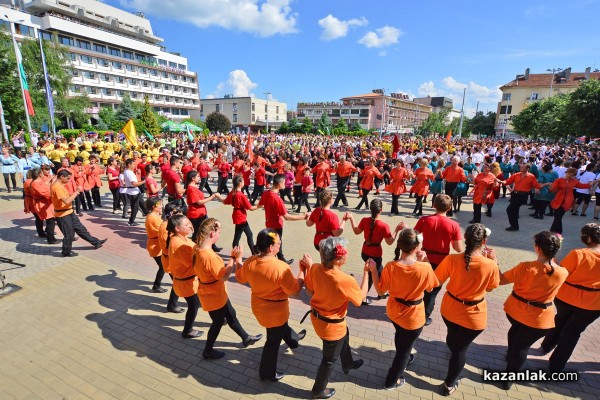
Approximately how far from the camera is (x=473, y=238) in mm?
3105

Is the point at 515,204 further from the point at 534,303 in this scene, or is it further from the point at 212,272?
the point at 212,272

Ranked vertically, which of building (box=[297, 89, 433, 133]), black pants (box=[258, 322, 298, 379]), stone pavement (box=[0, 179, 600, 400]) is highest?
building (box=[297, 89, 433, 133])

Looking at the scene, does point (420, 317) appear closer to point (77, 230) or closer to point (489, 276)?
point (489, 276)

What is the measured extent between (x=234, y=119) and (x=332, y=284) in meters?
94.6

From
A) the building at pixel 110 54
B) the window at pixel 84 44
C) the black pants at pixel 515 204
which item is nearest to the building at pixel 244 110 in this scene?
the building at pixel 110 54

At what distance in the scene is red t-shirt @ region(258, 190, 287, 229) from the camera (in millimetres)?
6004

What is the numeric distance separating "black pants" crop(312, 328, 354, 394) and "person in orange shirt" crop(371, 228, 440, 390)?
0.57 m

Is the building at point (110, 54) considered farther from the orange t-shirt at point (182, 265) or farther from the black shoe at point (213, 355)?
the black shoe at point (213, 355)

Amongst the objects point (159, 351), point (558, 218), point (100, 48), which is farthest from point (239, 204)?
point (100, 48)

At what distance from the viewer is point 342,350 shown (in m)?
3.48

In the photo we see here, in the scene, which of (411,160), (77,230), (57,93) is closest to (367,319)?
(77,230)

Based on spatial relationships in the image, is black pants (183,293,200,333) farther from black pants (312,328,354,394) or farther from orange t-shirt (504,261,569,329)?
orange t-shirt (504,261,569,329)

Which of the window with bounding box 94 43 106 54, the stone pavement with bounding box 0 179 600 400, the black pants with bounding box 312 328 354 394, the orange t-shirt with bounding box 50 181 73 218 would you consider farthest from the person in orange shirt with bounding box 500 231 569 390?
the window with bounding box 94 43 106 54

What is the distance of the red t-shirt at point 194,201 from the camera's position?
6.72 metres
